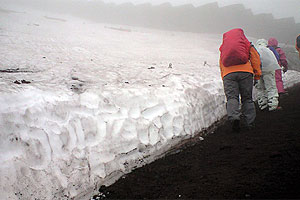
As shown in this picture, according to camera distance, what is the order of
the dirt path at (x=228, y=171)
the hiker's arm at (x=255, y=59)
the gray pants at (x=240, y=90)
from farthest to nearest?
the hiker's arm at (x=255, y=59) → the gray pants at (x=240, y=90) → the dirt path at (x=228, y=171)

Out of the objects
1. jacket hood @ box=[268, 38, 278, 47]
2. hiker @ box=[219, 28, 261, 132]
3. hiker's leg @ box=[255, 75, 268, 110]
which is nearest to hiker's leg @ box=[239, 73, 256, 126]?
hiker @ box=[219, 28, 261, 132]

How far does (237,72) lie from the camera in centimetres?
332

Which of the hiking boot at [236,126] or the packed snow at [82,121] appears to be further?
the hiking boot at [236,126]

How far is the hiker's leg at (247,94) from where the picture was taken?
3.36 meters

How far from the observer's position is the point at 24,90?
2.45 m

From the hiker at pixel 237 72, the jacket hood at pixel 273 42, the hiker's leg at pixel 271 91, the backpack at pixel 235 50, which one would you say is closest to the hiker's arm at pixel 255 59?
the hiker at pixel 237 72

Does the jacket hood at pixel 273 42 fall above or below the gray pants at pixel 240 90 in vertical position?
above

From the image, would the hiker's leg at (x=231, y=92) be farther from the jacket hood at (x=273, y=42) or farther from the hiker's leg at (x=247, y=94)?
the jacket hood at (x=273, y=42)

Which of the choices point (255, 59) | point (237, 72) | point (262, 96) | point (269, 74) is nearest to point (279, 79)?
point (262, 96)

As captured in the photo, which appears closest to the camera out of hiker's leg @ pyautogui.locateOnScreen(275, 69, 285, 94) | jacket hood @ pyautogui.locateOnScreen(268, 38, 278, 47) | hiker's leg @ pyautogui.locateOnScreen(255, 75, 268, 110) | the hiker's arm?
the hiker's arm

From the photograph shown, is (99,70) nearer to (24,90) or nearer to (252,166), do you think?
(24,90)

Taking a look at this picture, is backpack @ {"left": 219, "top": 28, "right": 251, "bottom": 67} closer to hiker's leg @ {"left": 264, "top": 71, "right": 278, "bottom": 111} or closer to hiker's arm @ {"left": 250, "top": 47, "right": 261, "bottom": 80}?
hiker's arm @ {"left": 250, "top": 47, "right": 261, "bottom": 80}

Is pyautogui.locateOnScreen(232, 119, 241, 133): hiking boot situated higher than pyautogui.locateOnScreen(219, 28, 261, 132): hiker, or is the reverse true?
pyautogui.locateOnScreen(219, 28, 261, 132): hiker

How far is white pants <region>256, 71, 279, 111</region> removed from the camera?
Answer: 4.33 m
